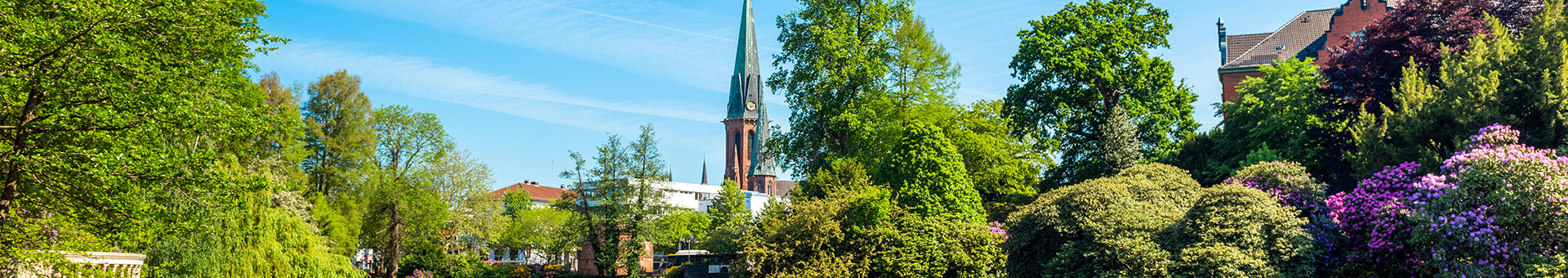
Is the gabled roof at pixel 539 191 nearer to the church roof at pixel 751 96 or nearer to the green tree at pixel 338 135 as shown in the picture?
the church roof at pixel 751 96

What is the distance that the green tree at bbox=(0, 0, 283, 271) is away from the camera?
15.1 m

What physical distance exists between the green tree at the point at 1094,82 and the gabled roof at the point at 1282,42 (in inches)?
819

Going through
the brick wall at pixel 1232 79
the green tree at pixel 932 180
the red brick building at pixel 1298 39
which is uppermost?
the red brick building at pixel 1298 39

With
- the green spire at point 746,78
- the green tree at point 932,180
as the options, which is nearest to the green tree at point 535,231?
the green tree at point 932,180

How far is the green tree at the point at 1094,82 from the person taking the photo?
3669 cm

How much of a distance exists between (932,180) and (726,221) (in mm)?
36868

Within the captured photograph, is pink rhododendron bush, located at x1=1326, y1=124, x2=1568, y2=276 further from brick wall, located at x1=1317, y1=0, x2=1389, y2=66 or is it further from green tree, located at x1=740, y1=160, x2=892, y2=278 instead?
brick wall, located at x1=1317, y1=0, x2=1389, y2=66

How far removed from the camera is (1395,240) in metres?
21.3

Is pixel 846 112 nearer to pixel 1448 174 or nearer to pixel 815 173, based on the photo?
pixel 815 173

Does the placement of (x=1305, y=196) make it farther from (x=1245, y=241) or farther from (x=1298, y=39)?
(x=1298, y=39)

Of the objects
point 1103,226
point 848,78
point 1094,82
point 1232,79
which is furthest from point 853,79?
point 1232,79

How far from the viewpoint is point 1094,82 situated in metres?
37.0

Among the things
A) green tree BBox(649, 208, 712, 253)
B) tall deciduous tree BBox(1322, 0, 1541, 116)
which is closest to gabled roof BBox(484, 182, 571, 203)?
green tree BBox(649, 208, 712, 253)

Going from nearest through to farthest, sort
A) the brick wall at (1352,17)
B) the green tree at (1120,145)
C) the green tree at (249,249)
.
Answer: the green tree at (249,249)
the green tree at (1120,145)
the brick wall at (1352,17)
